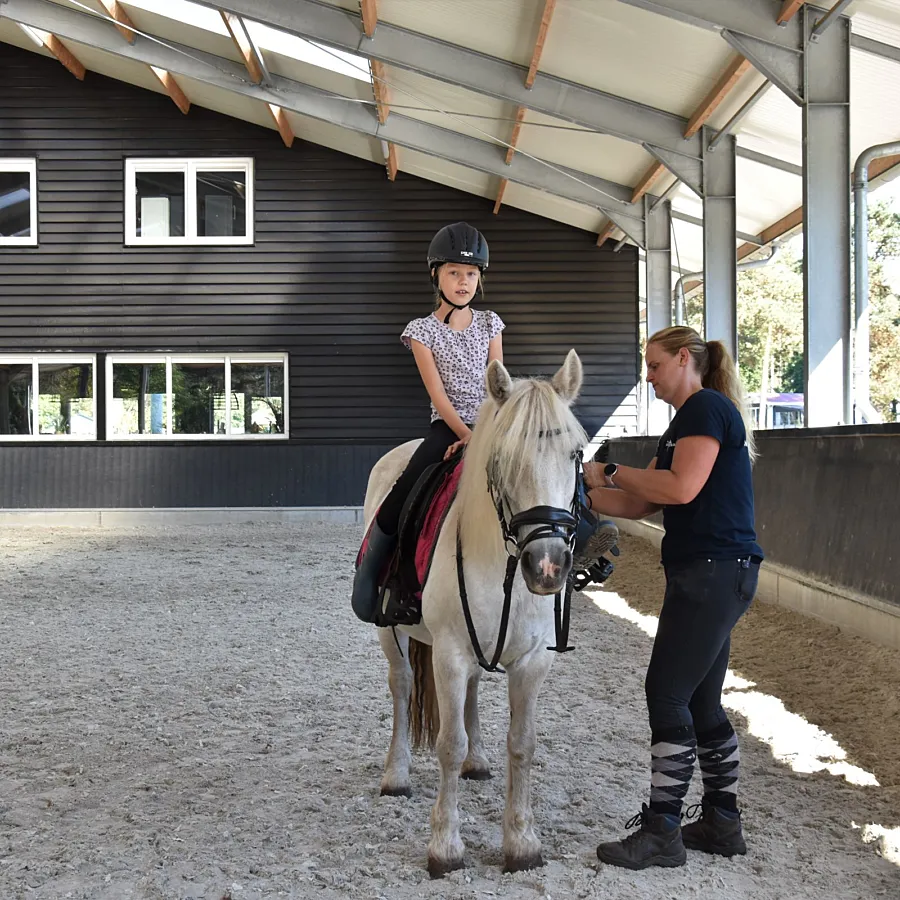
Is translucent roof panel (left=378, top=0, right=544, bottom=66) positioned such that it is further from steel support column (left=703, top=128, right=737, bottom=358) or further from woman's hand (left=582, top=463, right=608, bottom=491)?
woman's hand (left=582, top=463, right=608, bottom=491)

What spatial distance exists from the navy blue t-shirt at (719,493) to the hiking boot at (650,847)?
0.75 m

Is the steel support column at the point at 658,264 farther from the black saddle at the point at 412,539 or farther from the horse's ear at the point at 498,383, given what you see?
the horse's ear at the point at 498,383

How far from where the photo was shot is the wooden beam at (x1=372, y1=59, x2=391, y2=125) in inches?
405

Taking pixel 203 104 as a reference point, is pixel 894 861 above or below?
below

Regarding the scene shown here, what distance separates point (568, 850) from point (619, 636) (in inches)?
135

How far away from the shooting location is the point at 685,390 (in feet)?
9.32

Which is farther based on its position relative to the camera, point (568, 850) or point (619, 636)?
point (619, 636)

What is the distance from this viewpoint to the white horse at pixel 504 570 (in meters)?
2.46

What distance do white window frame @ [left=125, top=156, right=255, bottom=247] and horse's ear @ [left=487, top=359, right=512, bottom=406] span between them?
12.5 metres

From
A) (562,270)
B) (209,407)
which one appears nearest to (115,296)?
(209,407)

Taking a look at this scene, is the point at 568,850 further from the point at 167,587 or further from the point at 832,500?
the point at 167,587

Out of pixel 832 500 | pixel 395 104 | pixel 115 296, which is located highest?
pixel 395 104

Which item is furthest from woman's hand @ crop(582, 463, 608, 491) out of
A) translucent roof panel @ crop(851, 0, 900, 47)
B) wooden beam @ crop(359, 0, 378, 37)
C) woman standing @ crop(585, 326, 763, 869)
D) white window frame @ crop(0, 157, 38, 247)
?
white window frame @ crop(0, 157, 38, 247)

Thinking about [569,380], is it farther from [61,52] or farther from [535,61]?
[61,52]
